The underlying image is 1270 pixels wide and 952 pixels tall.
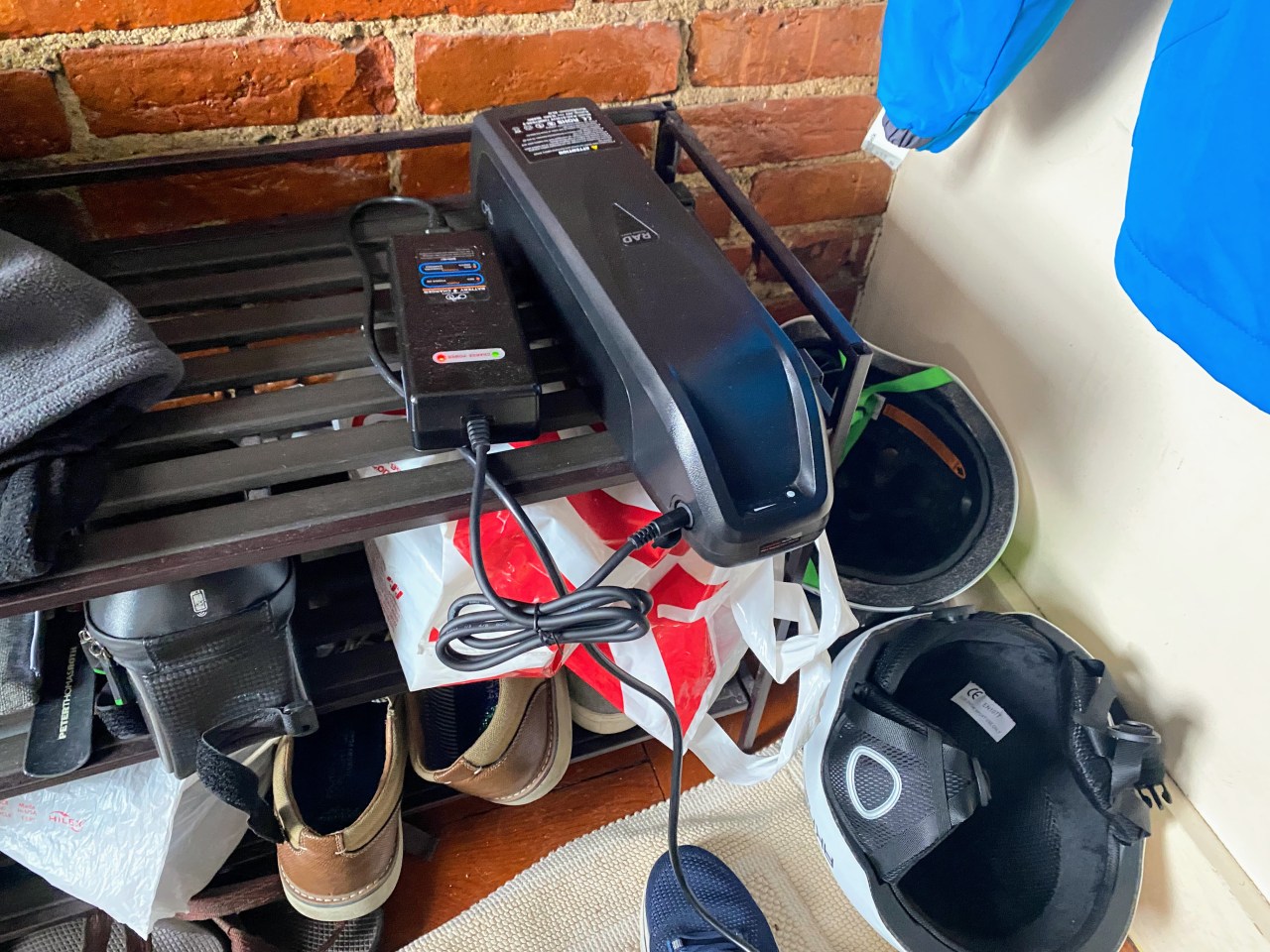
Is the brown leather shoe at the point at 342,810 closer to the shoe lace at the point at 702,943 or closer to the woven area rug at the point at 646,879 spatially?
the woven area rug at the point at 646,879

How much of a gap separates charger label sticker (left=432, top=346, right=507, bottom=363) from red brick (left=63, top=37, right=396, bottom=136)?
308mm

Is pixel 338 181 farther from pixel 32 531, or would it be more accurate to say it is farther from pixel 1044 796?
pixel 1044 796

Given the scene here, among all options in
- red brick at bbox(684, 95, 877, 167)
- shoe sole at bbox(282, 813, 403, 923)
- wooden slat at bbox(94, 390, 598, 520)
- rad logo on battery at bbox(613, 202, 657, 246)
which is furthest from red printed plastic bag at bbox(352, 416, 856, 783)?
red brick at bbox(684, 95, 877, 167)

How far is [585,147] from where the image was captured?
59 centimetres

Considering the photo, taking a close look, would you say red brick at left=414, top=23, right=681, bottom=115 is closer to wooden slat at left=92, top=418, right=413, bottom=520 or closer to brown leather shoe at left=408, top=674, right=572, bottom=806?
wooden slat at left=92, top=418, right=413, bottom=520

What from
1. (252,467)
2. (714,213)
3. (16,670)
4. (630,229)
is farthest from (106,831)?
(714,213)

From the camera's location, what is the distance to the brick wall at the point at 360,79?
1.98 ft

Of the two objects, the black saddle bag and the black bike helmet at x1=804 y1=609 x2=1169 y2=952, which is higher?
the black saddle bag

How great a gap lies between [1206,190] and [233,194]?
64 cm

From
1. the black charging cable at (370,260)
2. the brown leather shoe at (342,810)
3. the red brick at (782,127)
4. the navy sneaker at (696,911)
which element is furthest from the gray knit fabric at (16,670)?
the red brick at (782,127)

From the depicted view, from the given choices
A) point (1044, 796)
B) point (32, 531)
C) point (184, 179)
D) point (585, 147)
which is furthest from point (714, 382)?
point (1044, 796)

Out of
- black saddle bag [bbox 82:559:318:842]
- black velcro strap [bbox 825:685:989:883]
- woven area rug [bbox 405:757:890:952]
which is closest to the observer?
black saddle bag [bbox 82:559:318:842]

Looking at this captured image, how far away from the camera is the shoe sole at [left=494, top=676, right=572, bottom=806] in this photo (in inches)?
33.9

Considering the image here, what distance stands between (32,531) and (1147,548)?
2.55ft
